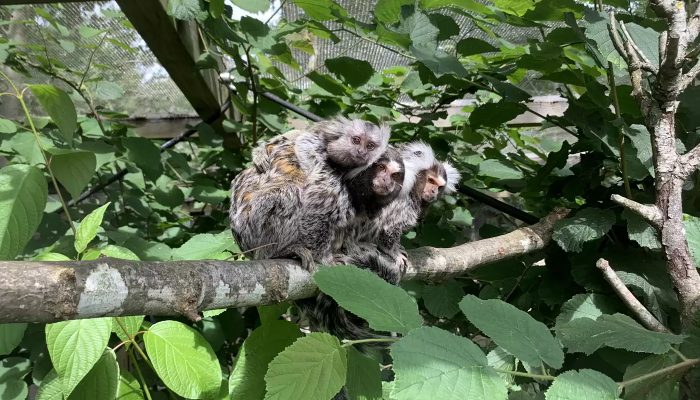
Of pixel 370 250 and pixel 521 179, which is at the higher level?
pixel 521 179

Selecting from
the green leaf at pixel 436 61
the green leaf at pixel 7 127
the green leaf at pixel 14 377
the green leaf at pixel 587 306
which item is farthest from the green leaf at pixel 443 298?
the green leaf at pixel 7 127

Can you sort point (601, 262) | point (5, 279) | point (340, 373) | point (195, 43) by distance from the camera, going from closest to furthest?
point (5, 279) < point (340, 373) < point (601, 262) < point (195, 43)

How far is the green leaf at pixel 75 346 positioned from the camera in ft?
4.09

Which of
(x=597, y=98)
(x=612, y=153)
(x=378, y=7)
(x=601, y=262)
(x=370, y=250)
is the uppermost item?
(x=378, y=7)

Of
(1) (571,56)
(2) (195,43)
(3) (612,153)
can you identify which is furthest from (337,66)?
(3) (612,153)

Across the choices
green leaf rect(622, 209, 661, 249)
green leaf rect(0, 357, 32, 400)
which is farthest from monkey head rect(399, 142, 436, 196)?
green leaf rect(0, 357, 32, 400)

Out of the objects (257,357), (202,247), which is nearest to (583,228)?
(257,357)

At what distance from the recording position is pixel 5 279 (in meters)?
0.84

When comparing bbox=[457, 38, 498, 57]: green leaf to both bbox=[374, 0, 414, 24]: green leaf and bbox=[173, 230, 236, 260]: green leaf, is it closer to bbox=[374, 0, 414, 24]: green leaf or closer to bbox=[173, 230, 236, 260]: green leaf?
bbox=[374, 0, 414, 24]: green leaf

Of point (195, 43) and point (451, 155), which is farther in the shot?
point (451, 155)

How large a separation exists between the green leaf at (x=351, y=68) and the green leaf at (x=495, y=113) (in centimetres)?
56

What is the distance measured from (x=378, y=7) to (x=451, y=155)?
161 centimetres

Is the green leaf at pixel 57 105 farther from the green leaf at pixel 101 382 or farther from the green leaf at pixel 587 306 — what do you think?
the green leaf at pixel 587 306

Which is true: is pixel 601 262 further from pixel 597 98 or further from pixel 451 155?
pixel 451 155
